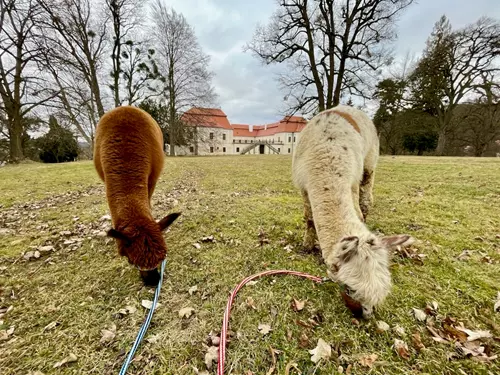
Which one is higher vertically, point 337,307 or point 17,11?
point 17,11

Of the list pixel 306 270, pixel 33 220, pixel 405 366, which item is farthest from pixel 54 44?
pixel 405 366

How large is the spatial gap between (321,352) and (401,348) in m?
0.68

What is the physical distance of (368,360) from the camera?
1.76 meters

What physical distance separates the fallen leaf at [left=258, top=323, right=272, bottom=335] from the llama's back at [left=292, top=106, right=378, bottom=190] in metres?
1.57

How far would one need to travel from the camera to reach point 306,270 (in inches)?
116

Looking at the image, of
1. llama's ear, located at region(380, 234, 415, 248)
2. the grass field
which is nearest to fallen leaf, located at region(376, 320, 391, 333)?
the grass field

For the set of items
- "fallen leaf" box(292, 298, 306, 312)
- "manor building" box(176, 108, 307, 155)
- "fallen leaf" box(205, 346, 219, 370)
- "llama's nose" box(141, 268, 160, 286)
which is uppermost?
"manor building" box(176, 108, 307, 155)

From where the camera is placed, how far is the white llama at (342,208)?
173 cm

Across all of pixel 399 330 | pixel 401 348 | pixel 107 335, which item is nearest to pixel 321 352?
pixel 401 348

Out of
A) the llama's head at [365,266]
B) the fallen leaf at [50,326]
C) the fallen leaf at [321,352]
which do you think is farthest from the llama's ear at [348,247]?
the fallen leaf at [50,326]

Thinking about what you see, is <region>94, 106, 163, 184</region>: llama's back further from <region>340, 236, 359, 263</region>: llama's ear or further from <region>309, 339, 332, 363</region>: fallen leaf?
<region>309, 339, 332, 363</region>: fallen leaf

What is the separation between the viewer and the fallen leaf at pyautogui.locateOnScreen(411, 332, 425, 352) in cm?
184

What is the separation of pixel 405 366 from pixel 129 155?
3.61m

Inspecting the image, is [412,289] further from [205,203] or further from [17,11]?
[17,11]
